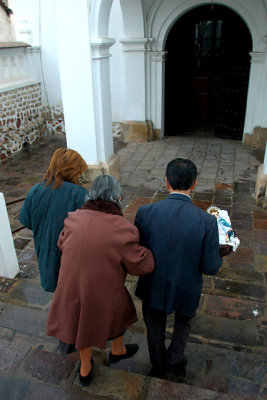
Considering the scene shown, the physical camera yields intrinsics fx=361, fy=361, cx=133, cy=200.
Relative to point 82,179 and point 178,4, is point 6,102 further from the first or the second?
point 178,4

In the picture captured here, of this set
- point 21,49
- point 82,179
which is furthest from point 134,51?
point 82,179

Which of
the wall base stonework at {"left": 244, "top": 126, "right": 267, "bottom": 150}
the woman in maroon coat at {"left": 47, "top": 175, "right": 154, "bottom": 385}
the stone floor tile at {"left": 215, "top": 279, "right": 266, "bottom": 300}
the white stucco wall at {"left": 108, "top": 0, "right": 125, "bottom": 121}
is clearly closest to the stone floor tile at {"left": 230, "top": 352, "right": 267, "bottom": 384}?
the stone floor tile at {"left": 215, "top": 279, "right": 266, "bottom": 300}

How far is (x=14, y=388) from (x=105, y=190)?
132cm

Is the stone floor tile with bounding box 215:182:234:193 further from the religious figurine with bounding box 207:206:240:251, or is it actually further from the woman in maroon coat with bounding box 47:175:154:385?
the woman in maroon coat with bounding box 47:175:154:385

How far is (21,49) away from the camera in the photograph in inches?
332

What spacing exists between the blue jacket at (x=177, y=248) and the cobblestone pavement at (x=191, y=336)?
55cm

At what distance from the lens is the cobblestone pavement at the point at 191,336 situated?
2.23 meters

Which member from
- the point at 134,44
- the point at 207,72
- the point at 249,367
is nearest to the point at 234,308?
the point at 249,367

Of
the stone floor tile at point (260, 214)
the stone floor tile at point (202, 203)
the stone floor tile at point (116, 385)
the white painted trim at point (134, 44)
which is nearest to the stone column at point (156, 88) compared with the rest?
the white painted trim at point (134, 44)

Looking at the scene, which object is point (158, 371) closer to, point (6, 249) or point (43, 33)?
point (6, 249)

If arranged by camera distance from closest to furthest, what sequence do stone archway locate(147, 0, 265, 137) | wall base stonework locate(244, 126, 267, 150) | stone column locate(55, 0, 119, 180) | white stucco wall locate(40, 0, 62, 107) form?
stone column locate(55, 0, 119, 180), stone archway locate(147, 0, 265, 137), wall base stonework locate(244, 126, 267, 150), white stucco wall locate(40, 0, 62, 107)

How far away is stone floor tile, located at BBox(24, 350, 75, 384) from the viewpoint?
2.35 metres

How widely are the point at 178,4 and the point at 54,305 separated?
7600 mm

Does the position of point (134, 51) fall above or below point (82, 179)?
above
